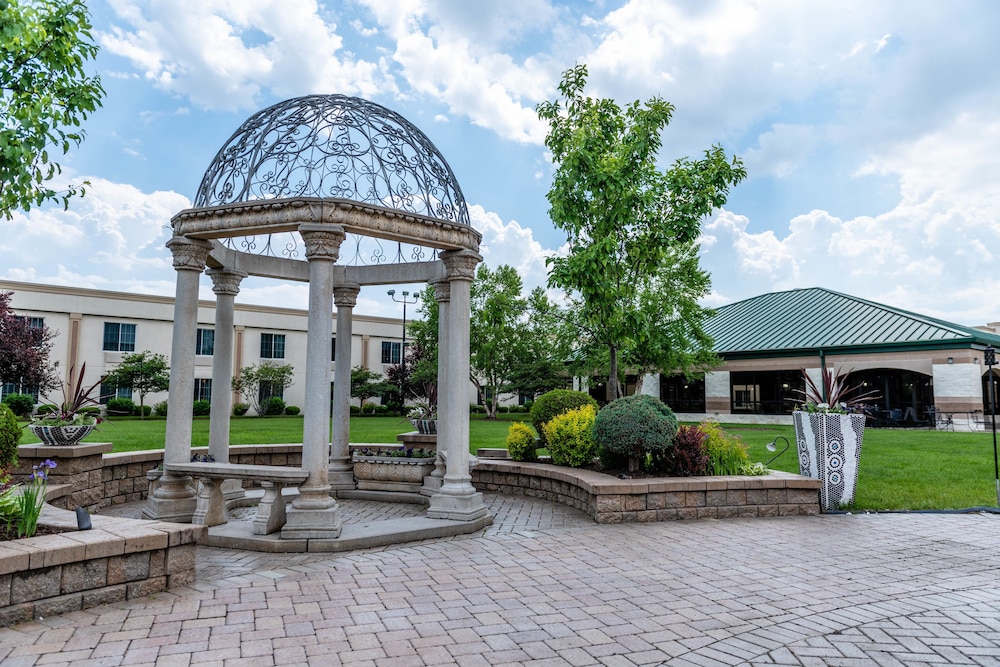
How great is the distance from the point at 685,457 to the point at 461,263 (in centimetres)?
437

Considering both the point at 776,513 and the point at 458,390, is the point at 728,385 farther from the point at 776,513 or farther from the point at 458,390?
the point at 458,390

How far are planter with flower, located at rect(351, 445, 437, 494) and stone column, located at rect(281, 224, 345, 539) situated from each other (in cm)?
294

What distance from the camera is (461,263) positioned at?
8.42 m

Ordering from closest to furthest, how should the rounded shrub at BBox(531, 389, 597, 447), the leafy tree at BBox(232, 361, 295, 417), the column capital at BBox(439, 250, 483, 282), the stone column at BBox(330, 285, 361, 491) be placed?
the column capital at BBox(439, 250, 483, 282) → the stone column at BBox(330, 285, 361, 491) → the rounded shrub at BBox(531, 389, 597, 447) → the leafy tree at BBox(232, 361, 295, 417)

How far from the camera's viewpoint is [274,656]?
387 centimetres

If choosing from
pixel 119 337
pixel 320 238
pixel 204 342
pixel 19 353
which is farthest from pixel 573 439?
pixel 119 337

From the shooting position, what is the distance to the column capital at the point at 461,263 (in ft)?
27.6

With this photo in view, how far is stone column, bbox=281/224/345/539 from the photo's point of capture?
22.7 ft

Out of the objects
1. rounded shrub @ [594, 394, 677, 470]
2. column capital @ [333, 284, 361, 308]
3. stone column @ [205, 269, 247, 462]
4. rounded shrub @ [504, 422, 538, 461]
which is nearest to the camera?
rounded shrub @ [594, 394, 677, 470]

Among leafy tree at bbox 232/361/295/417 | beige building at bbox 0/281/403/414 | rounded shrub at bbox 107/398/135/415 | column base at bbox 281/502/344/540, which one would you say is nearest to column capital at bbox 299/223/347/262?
column base at bbox 281/502/344/540

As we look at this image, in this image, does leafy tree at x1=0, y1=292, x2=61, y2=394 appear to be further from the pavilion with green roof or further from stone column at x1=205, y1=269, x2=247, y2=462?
the pavilion with green roof

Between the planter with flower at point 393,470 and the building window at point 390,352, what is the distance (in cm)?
3565

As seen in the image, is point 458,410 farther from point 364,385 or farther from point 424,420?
point 364,385

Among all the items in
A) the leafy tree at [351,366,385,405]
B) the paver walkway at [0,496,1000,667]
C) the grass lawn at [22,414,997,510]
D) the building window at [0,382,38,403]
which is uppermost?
the leafy tree at [351,366,385,405]
